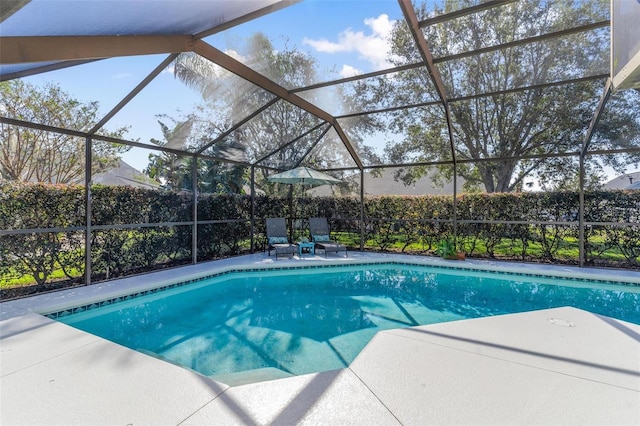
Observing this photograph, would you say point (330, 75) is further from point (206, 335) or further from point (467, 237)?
point (467, 237)

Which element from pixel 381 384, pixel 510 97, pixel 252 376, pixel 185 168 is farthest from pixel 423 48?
pixel 185 168

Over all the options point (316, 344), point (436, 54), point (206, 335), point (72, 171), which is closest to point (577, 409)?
point (316, 344)

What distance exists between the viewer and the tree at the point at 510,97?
5.55 metres

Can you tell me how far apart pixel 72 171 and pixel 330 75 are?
5816 millimetres

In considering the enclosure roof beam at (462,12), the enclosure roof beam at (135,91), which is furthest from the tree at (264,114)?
the enclosure roof beam at (462,12)

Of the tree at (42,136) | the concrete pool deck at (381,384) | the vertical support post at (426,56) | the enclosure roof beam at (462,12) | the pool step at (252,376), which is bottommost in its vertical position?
the pool step at (252,376)

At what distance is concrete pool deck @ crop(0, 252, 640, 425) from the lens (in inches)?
83.1

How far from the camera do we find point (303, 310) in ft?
18.9

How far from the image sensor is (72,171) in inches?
258

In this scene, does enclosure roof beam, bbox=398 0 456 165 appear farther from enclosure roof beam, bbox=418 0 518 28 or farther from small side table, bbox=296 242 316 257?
small side table, bbox=296 242 316 257

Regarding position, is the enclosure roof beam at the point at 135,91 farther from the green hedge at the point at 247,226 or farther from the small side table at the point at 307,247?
the small side table at the point at 307,247

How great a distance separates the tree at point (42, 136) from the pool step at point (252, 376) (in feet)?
17.6

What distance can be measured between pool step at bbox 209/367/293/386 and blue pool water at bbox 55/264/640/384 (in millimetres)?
26

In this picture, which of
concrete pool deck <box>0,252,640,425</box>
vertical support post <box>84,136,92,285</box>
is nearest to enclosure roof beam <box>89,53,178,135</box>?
vertical support post <box>84,136,92,285</box>
